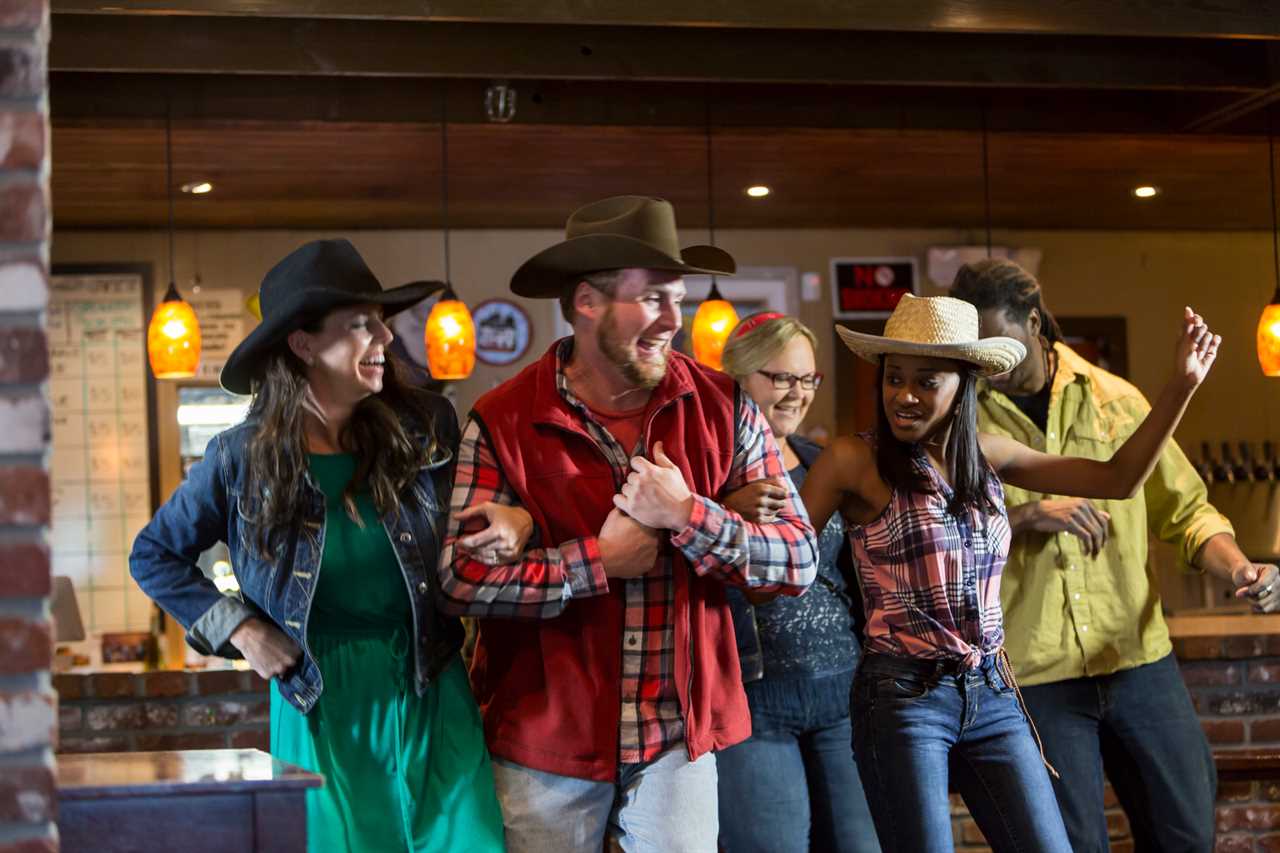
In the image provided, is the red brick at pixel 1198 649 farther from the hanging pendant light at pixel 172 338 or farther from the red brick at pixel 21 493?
the hanging pendant light at pixel 172 338

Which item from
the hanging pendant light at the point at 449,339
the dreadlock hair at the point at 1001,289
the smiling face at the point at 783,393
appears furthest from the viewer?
the hanging pendant light at the point at 449,339

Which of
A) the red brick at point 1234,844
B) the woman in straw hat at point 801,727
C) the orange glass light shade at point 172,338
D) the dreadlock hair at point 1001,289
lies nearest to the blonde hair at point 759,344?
the woman in straw hat at point 801,727

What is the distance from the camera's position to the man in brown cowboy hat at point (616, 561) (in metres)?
2.46

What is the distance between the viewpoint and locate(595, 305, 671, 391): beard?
8.52ft

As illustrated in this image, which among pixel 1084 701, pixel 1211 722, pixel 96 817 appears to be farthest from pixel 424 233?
pixel 96 817

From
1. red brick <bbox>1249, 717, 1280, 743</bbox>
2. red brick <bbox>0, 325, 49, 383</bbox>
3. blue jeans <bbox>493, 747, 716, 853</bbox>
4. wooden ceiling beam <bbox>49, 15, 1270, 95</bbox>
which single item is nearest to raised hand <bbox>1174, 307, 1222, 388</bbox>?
blue jeans <bbox>493, 747, 716, 853</bbox>

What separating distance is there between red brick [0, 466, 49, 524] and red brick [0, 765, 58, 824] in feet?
0.88

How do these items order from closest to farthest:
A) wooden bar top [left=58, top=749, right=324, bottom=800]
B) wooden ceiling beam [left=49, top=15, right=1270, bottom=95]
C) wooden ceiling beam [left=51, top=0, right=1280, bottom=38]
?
wooden bar top [left=58, top=749, right=324, bottom=800] < wooden ceiling beam [left=51, top=0, right=1280, bottom=38] < wooden ceiling beam [left=49, top=15, right=1270, bottom=95]

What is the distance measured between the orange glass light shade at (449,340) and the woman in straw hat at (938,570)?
3.48 meters

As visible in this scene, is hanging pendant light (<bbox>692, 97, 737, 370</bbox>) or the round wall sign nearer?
hanging pendant light (<bbox>692, 97, 737, 370</bbox>)

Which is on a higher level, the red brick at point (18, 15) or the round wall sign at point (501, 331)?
the round wall sign at point (501, 331)

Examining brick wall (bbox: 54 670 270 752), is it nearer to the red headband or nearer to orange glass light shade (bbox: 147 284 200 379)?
orange glass light shade (bbox: 147 284 200 379)

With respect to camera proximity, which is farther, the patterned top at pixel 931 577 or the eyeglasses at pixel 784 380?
the eyeglasses at pixel 784 380

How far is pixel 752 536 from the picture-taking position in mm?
2500
